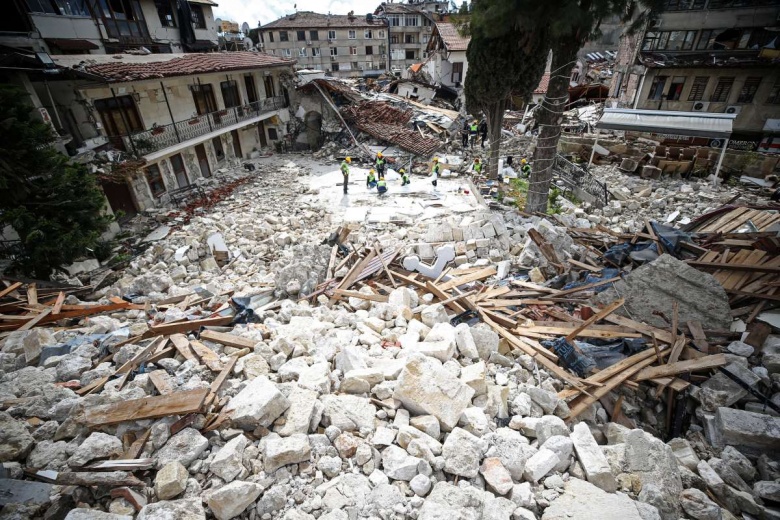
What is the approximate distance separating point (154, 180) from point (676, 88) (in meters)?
31.9

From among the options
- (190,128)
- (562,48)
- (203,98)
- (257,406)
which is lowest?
(257,406)

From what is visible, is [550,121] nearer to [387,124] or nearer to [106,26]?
[387,124]

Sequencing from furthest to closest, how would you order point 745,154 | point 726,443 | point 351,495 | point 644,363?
1. point 745,154
2. point 644,363
3. point 726,443
4. point 351,495

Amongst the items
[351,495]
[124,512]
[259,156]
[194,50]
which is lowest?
[259,156]

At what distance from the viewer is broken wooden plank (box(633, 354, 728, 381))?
16.2ft

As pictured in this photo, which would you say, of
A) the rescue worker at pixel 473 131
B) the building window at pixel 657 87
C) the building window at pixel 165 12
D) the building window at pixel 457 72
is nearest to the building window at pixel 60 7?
the building window at pixel 165 12

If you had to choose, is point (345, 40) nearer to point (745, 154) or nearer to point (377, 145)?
point (377, 145)

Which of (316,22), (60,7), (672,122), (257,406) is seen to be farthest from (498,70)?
(316,22)

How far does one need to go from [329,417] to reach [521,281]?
5.13 m

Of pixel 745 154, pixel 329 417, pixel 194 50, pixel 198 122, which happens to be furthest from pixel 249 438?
pixel 194 50

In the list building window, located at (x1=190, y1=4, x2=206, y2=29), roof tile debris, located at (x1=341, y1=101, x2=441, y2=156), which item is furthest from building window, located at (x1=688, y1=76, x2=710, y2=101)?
building window, located at (x1=190, y1=4, x2=206, y2=29)

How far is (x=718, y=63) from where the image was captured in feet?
69.1

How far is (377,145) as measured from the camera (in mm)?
23859

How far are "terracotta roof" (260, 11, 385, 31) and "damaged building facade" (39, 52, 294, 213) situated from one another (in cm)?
2660
